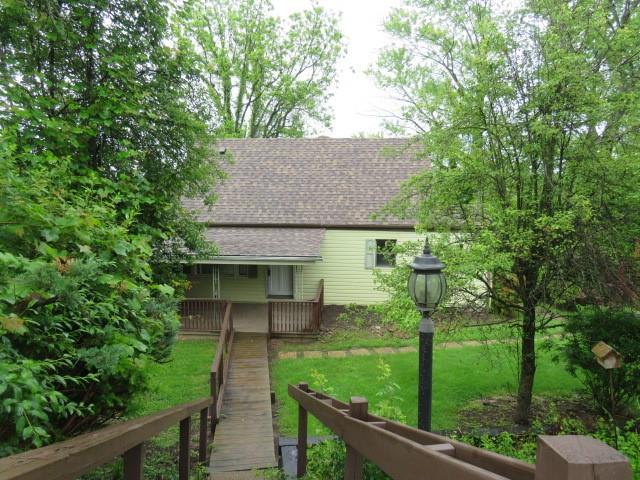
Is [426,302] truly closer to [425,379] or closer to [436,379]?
[425,379]

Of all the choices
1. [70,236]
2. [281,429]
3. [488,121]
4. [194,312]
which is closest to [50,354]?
[70,236]

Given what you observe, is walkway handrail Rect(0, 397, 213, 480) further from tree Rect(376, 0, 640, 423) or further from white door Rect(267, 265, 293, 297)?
white door Rect(267, 265, 293, 297)

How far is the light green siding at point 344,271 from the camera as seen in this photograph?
1784 centimetres

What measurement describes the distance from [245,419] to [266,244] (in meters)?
8.80

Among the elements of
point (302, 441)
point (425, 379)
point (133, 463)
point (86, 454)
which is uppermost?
point (86, 454)

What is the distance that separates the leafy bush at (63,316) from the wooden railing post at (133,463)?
36 centimetres

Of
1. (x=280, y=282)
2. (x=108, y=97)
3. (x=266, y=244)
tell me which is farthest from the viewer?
(x=280, y=282)

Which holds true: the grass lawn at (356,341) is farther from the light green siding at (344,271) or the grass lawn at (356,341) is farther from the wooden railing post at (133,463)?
the wooden railing post at (133,463)

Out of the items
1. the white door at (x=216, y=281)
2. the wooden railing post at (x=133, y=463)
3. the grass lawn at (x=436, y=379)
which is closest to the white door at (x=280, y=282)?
the white door at (x=216, y=281)

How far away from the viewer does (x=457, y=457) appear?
144 centimetres

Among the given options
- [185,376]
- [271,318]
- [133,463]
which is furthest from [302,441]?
[271,318]

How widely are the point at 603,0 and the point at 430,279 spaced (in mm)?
6499

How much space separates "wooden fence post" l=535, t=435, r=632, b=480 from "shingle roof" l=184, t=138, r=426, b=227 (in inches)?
644

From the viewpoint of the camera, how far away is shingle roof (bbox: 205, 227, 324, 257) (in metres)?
15.4
